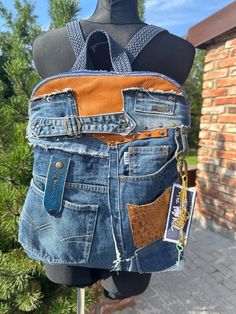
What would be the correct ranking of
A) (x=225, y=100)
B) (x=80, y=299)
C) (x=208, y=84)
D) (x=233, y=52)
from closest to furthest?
(x=80, y=299)
(x=233, y=52)
(x=225, y=100)
(x=208, y=84)

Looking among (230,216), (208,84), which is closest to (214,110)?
(208,84)

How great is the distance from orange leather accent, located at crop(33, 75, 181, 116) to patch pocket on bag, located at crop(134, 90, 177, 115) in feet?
0.05

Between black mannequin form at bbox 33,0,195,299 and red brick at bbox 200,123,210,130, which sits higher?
black mannequin form at bbox 33,0,195,299

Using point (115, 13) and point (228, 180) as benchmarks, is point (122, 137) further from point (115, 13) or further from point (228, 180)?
point (228, 180)

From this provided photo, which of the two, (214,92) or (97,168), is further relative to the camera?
(214,92)

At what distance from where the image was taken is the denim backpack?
2.65 feet

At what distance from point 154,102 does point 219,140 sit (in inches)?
82.0

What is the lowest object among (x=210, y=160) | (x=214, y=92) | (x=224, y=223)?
(x=224, y=223)

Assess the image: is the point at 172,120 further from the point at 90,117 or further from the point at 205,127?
the point at 205,127

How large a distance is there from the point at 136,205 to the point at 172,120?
25cm

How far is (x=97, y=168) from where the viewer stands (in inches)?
32.7

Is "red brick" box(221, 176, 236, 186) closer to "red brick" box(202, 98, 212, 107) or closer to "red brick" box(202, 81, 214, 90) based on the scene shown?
"red brick" box(202, 98, 212, 107)

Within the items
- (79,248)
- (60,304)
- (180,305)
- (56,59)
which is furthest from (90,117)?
(180,305)

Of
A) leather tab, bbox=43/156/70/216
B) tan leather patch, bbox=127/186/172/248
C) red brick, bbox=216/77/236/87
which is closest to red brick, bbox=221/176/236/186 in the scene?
red brick, bbox=216/77/236/87
